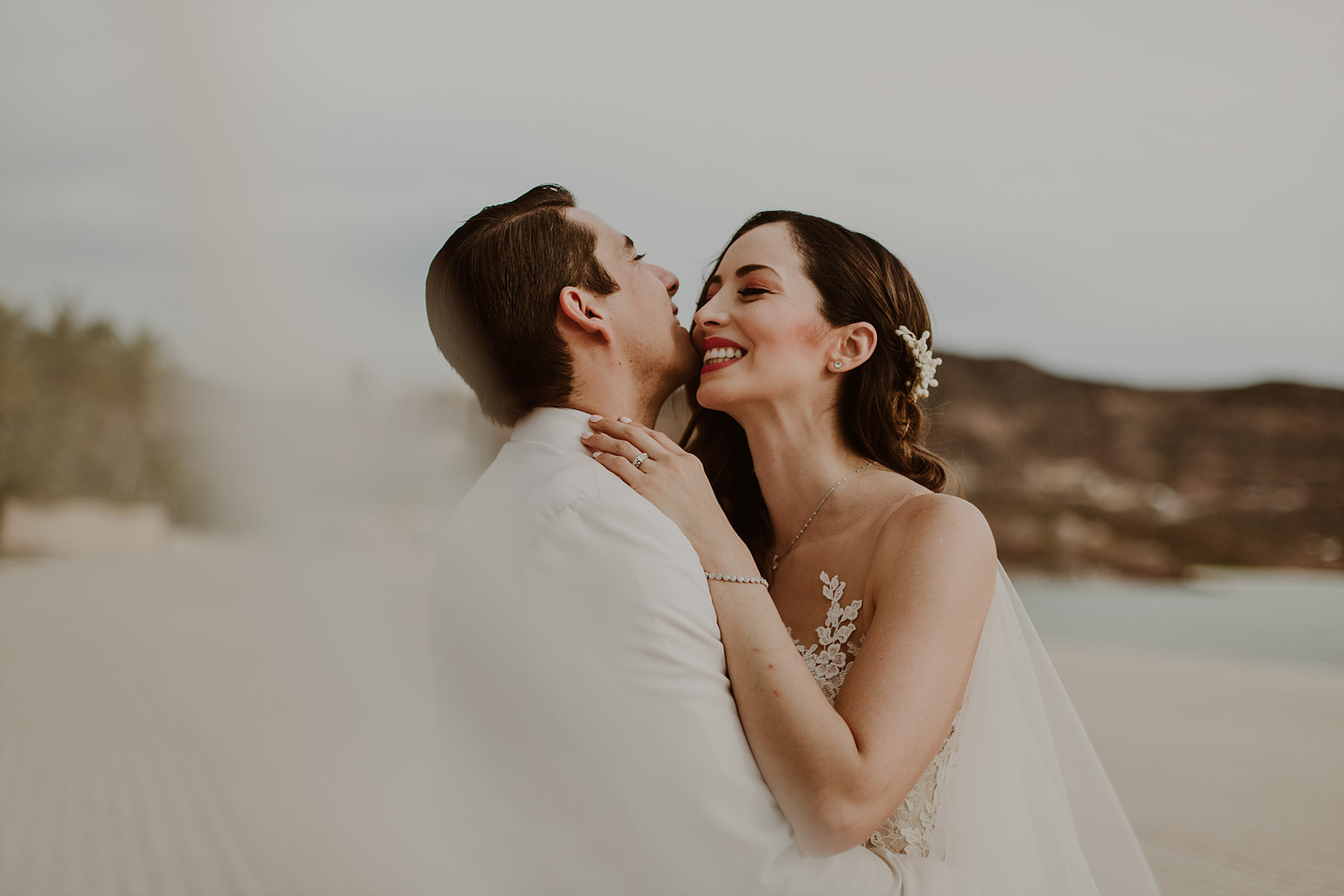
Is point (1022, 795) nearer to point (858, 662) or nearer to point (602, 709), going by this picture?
point (858, 662)

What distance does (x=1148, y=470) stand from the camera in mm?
69688

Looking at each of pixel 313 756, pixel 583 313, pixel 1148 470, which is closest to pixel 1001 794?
pixel 583 313

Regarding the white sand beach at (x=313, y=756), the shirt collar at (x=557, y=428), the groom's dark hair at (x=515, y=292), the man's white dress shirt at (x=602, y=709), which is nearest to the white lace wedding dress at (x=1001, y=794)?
the man's white dress shirt at (x=602, y=709)

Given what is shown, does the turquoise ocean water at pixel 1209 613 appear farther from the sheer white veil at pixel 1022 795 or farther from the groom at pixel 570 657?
the groom at pixel 570 657

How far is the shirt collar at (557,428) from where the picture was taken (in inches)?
93.7

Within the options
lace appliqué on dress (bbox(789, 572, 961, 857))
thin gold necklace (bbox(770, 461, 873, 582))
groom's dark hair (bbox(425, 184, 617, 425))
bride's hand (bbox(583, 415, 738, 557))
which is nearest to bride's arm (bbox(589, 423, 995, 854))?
bride's hand (bbox(583, 415, 738, 557))

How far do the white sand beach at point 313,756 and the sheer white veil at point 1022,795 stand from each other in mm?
1582

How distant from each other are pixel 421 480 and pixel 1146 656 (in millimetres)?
24025

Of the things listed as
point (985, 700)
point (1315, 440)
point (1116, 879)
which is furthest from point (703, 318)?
point (1315, 440)

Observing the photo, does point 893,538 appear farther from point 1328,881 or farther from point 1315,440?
point 1315,440

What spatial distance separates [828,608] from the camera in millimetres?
2869

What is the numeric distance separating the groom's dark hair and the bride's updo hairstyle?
73 centimetres

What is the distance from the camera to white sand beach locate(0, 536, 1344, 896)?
23.0 ft

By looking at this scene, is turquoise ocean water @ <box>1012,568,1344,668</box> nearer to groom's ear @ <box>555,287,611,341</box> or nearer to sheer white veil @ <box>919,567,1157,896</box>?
sheer white veil @ <box>919,567,1157,896</box>
